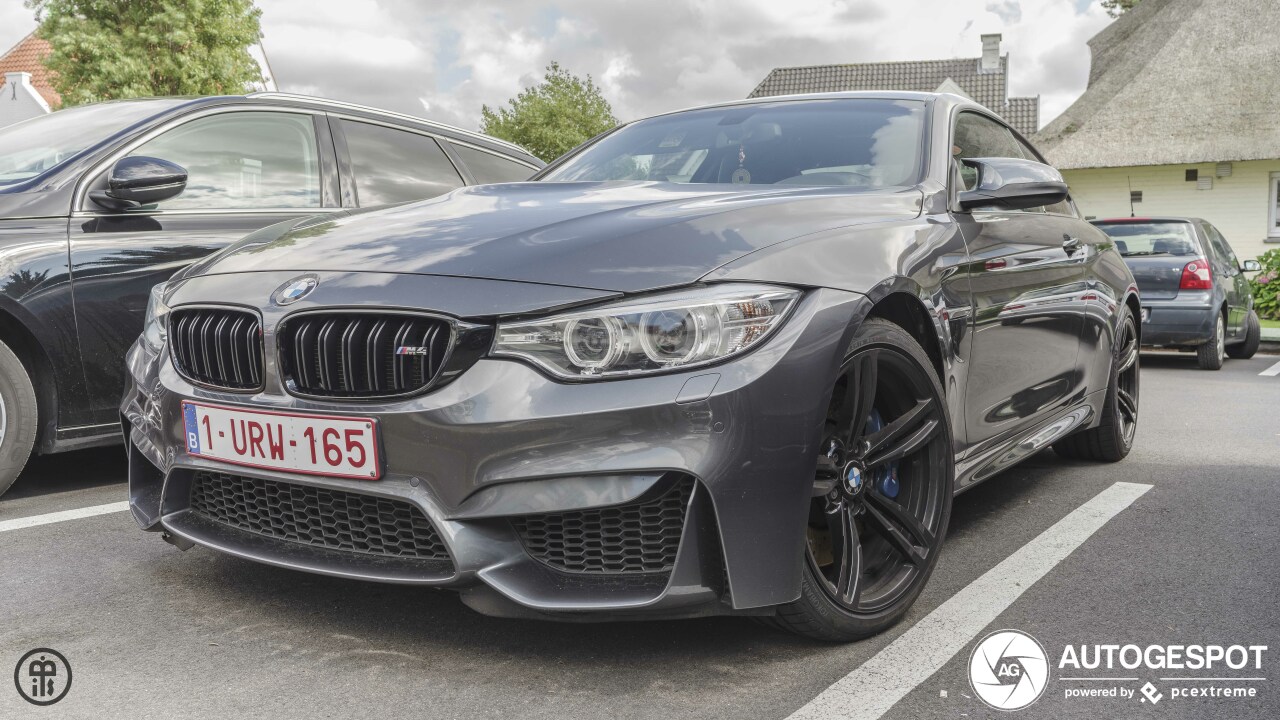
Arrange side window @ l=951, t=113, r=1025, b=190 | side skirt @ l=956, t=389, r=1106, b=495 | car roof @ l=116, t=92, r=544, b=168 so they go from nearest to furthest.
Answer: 1. side skirt @ l=956, t=389, r=1106, b=495
2. side window @ l=951, t=113, r=1025, b=190
3. car roof @ l=116, t=92, r=544, b=168

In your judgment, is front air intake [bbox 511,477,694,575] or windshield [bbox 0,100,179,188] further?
windshield [bbox 0,100,179,188]

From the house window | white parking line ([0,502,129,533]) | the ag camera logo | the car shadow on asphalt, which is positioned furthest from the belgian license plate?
the house window

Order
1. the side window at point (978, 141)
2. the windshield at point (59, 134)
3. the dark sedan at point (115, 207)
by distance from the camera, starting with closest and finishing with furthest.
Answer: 1. the side window at point (978, 141)
2. the dark sedan at point (115, 207)
3. the windshield at point (59, 134)

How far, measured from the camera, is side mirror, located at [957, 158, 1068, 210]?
3438 millimetres

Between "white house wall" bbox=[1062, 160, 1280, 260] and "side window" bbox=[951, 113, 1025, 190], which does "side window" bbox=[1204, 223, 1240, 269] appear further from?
"white house wall" bbox=[1062, 160, 1280, 260]

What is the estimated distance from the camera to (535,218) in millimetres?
2773

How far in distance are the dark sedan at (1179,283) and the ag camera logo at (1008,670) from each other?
27.1 ft

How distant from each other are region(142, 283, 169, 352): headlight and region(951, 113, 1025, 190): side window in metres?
2.44

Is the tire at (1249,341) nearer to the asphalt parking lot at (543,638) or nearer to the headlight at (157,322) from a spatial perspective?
the asphalt parking lot at (543,638)

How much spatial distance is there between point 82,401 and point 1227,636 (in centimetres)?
387

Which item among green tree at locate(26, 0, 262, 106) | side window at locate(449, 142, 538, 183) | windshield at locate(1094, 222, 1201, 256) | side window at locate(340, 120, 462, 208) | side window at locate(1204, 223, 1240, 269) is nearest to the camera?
side window at locate(340, 120, 462, 208)

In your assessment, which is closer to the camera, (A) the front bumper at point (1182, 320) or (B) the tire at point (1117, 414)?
(B) the tire at point (1117, 414)

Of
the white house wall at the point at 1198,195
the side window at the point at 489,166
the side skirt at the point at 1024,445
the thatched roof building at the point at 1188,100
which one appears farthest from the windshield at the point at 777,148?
the thatched roof building at the point at 1188,100

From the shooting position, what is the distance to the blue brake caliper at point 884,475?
2.88 m
